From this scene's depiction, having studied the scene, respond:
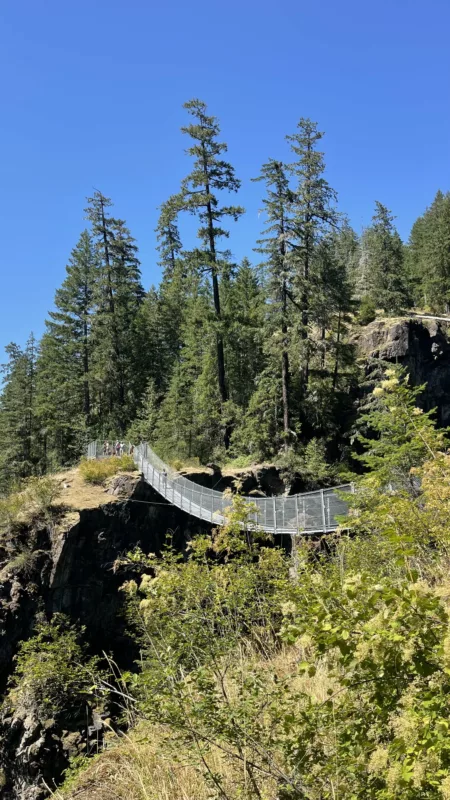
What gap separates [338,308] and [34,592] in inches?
666

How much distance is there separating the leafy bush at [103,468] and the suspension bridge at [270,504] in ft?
3.37

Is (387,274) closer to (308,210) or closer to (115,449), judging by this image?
(308,210)

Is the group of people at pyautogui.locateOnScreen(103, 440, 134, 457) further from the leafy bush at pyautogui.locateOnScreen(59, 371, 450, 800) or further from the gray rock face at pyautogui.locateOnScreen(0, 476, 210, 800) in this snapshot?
the leafy bush at pyautogui.locateOnScreen(59, 371, 450, 800)

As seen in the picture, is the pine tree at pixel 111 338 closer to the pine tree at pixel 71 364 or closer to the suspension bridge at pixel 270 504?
the pine tree at pixel 71 364

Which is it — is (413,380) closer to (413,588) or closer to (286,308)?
(286,308)

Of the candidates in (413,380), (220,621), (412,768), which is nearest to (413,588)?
(412,768)

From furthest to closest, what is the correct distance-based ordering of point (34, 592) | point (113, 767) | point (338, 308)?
1. point (338, 308)
2. point (34, 592)
3. point (113, 767)

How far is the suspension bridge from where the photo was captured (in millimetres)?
9539

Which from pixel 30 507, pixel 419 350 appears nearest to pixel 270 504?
pixel 30 507

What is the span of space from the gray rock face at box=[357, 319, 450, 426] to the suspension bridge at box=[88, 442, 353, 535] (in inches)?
508

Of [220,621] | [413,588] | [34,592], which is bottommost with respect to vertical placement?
[34,592]

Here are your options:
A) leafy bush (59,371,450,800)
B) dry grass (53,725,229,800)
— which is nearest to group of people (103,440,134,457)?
dry grass (53,725,229,800)

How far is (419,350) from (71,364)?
63.3ft

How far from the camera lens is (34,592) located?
42.5ft
